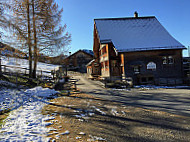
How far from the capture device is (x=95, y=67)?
26875 mm

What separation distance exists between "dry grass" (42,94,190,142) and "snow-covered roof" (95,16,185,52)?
11.7m

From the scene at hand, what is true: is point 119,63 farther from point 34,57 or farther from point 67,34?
point 34,57

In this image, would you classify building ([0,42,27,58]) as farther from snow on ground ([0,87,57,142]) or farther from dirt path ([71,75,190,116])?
dirt path ([71,75,190,116])

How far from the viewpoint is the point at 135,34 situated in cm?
1894

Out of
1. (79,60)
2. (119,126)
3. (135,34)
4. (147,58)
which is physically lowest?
(119,126)

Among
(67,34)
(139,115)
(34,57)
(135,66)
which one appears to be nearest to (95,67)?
(135,66)

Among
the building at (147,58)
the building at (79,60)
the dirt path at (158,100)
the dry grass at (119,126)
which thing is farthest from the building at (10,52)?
the building at (79,60)

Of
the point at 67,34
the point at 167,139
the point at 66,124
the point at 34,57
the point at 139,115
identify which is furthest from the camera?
the point at 67,34

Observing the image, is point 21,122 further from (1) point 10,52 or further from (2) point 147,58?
(2) point 147,58

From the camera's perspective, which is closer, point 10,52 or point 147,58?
point 10,52

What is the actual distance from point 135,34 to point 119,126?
17.3 metres

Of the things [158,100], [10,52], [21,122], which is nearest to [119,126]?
[21,122]

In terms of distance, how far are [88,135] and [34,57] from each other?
11.3 meters

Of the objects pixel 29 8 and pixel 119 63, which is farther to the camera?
pixel 119 63
